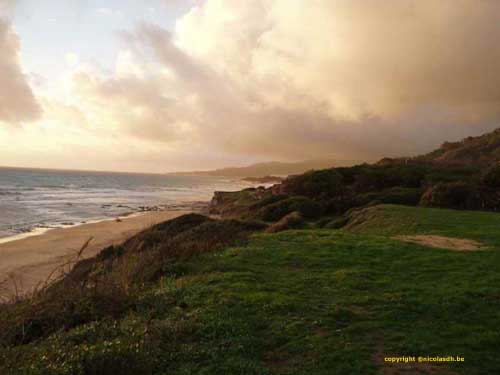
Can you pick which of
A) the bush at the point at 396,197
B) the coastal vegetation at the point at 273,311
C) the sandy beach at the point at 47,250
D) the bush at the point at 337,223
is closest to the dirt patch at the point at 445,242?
the coastal vegetation at the point at 273,311

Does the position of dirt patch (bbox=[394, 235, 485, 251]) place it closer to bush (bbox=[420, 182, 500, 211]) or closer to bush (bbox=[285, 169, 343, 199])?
bush (bbox=[420, 182, 500, 211])

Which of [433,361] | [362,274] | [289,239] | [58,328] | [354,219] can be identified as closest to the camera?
[433,361]

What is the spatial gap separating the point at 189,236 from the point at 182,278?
5.59m

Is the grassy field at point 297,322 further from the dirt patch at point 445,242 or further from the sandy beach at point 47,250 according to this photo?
the sandy beach at point 47,250

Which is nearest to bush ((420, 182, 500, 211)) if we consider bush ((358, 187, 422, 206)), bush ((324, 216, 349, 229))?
bush ((358, 187, 422, 206))

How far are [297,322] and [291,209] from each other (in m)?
21.0

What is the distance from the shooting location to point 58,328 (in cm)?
746

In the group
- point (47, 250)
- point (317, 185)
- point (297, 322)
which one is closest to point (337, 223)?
point (317, 185)

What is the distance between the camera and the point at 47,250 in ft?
78.8

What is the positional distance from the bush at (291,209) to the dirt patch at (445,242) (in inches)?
472

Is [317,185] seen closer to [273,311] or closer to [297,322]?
[273,311]

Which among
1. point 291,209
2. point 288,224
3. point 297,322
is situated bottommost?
point 288,224

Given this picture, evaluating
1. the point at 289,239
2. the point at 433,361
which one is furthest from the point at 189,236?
the point at 433,361

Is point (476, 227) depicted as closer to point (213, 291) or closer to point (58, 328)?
point (213, 291)
